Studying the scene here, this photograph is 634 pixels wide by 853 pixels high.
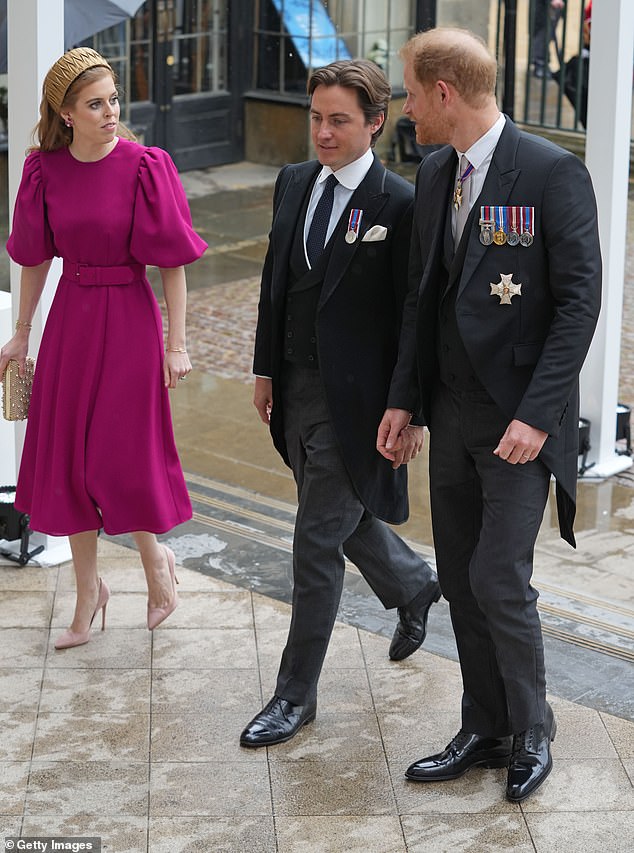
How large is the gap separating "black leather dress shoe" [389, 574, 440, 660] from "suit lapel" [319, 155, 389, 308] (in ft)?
3.64

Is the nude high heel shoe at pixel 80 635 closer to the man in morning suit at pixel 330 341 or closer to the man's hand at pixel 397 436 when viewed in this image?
the man in morning suit at pixel 330 341

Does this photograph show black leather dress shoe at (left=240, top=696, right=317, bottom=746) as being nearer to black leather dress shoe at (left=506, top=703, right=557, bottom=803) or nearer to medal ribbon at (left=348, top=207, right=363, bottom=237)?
black leather dress shoe at (left=506, top=703, right=557, bottom=803)

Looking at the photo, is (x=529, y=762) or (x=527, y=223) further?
(x=529, y=762)

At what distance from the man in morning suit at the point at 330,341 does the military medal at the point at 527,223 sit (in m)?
0.51

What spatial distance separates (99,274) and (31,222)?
0.25m

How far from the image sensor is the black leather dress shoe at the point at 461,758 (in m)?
3.71

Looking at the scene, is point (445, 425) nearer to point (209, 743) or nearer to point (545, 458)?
point (545, 458)

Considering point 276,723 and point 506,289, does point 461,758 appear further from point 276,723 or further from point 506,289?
point 506,289

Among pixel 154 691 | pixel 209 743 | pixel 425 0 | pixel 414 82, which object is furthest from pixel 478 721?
pixel 425 0

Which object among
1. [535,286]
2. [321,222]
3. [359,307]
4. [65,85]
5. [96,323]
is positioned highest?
[65,85]

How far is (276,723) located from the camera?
154 inches

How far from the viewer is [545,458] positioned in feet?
11.2

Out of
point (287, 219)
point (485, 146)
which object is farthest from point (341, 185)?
point (485, 146)

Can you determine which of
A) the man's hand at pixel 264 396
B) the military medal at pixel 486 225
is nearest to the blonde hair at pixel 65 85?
the man's hand at pixel 264 396
